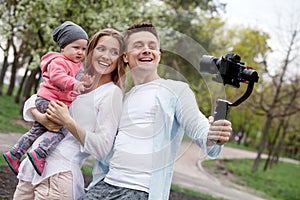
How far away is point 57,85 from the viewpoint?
101 inches

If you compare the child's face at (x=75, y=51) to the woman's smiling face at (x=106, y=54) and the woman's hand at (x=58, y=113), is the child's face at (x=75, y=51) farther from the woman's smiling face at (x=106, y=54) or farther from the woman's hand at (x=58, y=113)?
the woman's hand at (x=58, y=113)

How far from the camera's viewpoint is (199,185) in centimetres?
1159

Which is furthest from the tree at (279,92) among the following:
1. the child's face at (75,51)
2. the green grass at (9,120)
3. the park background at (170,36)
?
the child's face at (75,51)

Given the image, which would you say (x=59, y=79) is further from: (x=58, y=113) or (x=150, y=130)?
(x=150, y=130)

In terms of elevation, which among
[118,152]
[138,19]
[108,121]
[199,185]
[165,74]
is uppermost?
[138,19]

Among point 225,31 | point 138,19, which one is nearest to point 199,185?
point 138,19

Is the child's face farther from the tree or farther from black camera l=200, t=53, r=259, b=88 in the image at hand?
the tree

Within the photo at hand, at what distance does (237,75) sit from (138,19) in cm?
1171

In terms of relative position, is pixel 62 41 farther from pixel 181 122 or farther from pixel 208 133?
pixel 208 133

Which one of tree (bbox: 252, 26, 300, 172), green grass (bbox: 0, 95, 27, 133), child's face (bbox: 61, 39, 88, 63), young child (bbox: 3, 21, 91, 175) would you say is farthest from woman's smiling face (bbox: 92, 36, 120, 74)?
tree (bbox: 252, 26, 300, 172)

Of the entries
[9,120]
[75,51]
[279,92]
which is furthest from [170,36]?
[279,92]

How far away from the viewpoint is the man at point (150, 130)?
228 cm

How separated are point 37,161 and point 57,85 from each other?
1.43 ft

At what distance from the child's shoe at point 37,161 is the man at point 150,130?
1.12ft
